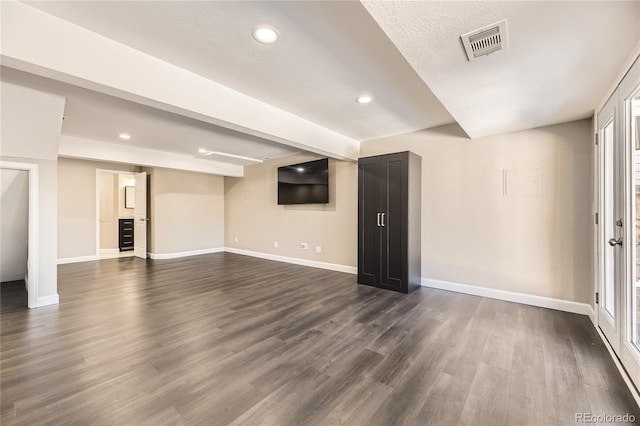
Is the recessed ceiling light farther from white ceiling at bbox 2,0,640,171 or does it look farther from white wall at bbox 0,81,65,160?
white wall at bbox 0,81,65,160

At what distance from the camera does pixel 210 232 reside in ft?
24.8

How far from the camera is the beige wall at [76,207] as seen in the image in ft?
19.3

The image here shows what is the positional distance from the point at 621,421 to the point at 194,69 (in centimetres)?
396

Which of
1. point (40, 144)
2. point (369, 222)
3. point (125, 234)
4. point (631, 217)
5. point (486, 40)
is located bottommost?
point (125, 234)

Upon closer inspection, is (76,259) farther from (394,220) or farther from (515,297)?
(515,297)

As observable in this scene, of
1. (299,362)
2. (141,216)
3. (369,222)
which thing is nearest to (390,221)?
(369,222)

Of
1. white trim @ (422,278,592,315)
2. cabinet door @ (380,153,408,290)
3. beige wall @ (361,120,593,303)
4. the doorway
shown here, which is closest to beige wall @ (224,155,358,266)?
cabinet door @ (380,153,408,290)

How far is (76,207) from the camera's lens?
6.07 meters

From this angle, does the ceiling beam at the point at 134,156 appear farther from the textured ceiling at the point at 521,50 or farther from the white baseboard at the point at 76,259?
the textured ceiling at the point at 521,50

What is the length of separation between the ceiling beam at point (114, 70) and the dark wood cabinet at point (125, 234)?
680 centimetres

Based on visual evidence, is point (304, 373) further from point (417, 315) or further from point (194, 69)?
point (194, 69)

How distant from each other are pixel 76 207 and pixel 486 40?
8.04 metres

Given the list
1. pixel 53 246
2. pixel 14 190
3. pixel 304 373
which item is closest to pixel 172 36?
pixel 304 373

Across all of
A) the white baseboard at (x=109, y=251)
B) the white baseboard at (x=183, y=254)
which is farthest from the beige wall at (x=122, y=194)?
the white baseboard at (x=183, y=254)
